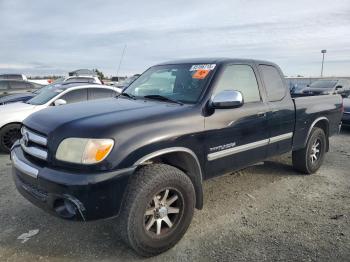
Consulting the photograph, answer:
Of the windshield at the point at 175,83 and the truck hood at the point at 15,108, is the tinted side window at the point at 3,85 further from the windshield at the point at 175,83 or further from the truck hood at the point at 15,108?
the windshield at the point at 175,83

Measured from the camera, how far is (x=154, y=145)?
301 centimetres

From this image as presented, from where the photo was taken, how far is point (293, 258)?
311 cm

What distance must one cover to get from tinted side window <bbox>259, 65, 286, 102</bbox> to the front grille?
290 centimetres

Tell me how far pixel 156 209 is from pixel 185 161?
58 centimetres

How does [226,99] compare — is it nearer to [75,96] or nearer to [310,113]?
[310,113]

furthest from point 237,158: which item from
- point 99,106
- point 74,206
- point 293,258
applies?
point 74,206

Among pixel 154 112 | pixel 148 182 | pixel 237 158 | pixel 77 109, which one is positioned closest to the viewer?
pixel 148 182

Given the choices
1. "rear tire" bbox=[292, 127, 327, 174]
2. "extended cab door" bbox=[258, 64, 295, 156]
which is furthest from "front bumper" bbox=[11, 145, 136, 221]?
"rear tire" bbox=[292, 127, 327, 174]

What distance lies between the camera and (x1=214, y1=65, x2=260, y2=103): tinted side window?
3.87 m

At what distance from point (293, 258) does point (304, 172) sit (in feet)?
8.86

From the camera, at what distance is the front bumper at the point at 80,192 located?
268 cm

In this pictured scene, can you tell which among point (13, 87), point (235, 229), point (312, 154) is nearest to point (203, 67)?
point (235, 229)

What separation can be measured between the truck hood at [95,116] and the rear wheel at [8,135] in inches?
154

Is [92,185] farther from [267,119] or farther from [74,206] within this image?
[267,119]
